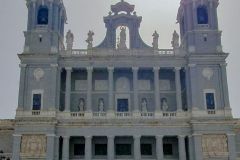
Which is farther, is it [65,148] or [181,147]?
[181,147]

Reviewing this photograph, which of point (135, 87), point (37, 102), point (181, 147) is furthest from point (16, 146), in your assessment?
point (181, 147)

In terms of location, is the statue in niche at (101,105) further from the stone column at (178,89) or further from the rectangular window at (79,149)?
the stone column at (178,89)

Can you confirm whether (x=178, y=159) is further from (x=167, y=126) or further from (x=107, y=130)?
(x=107, y=130)

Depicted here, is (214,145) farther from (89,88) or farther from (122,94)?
(89,88)

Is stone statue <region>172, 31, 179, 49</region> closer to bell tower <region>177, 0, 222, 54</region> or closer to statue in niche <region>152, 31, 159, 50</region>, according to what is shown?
bell tower <region>177, 0, 222, 54</region>

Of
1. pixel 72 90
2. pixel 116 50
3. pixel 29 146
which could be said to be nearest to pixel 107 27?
pixel 116 50

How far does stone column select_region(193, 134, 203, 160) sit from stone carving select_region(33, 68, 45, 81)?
1574cm

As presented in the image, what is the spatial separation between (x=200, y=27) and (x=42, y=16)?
16.3m

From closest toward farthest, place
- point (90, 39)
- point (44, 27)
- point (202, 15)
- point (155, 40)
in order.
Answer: point (44, 27) → point (90, 39) → point (155, 40) → point (202, 15)

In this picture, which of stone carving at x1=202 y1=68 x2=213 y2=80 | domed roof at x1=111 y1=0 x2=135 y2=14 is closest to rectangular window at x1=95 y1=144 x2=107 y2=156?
stone carving at x1=202 y1=68 x2=213 y2=80

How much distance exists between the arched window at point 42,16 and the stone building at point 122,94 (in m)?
0.10

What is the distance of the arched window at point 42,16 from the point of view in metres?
47.1

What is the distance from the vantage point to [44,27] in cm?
4650

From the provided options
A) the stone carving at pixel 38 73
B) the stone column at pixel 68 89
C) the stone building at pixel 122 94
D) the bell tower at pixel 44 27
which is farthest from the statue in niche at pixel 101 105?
the bell tower at pixel 44 27
